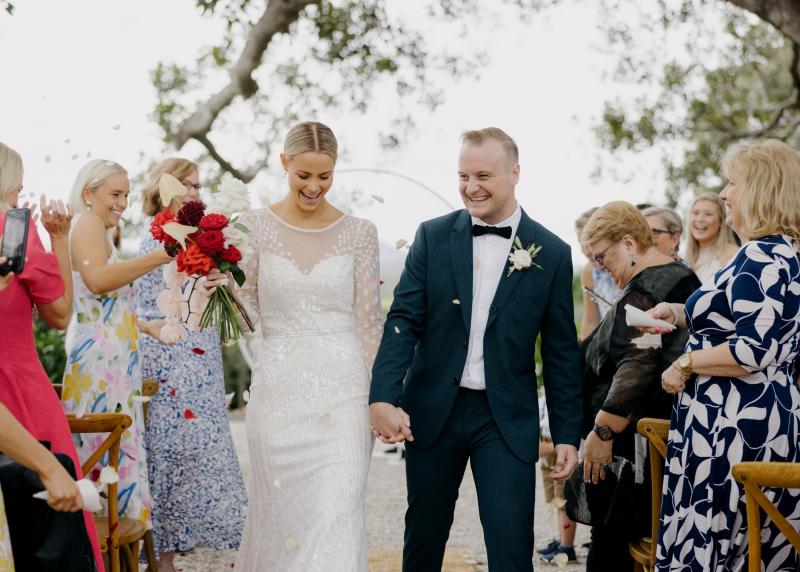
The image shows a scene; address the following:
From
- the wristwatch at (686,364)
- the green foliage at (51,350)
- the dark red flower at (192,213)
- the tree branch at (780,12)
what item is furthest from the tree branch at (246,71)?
the wristwatch at (686,364)

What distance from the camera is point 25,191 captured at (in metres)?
4.25

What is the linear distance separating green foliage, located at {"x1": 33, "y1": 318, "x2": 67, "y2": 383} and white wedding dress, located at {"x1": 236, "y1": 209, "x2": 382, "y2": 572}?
20.3 ft

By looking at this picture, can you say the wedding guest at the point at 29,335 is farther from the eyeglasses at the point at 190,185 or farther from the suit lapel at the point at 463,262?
the eyeglasses at the point at 190,185

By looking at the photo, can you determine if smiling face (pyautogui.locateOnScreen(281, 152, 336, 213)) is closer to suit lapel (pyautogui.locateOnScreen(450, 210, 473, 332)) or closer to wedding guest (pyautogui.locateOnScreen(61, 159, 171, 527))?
suit lapel (pyautogui.locateOnScreen(450, 210, 473, 332))

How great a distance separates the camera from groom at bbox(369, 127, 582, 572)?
12.1ft

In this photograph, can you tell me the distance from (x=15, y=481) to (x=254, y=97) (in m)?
9.57

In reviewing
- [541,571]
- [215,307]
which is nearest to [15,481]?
[215,307]

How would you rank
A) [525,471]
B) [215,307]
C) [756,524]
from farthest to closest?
[215,307], [525,471], [756,524]

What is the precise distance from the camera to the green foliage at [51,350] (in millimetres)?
9617

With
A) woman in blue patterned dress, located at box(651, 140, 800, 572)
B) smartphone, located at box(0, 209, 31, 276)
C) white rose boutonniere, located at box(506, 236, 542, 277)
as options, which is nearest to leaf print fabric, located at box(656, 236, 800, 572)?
woman in blue patterned dress, located at box(651, 140, 800, 572)

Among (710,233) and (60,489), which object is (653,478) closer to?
(60,489)

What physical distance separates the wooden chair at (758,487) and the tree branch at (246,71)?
8.19 metres

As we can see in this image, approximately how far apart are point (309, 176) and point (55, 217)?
110 cm

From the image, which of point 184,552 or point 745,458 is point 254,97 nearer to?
point 184,552
